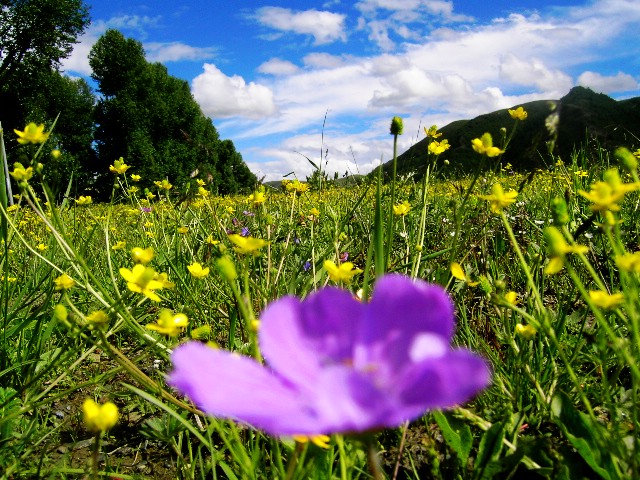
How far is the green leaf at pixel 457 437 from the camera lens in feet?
2.91

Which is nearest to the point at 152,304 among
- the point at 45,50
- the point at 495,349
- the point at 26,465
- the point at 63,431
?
the point at 63,431

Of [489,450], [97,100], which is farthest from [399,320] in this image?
[97,100]

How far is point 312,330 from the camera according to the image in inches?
17.8

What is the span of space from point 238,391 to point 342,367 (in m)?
0.08

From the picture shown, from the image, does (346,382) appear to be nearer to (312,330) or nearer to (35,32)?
(312,330)

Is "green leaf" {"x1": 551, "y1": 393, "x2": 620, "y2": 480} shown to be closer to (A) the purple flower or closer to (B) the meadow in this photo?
(B) the meadow

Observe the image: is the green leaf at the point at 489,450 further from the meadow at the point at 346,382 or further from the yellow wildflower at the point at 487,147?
the yellow wildflower at the point at 487,147

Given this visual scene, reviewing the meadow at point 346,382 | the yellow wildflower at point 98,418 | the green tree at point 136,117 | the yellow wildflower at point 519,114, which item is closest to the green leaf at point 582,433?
the meadow at point 346,382

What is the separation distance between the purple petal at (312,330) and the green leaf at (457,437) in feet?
1.67

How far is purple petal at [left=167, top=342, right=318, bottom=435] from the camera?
0.34 m

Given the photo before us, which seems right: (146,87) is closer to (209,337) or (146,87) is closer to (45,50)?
(45,50)

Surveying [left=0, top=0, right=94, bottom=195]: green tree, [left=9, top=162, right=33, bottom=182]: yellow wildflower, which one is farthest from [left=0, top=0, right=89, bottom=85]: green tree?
[left=9, top=162, right=33, bottom=182]: yellow wildflower

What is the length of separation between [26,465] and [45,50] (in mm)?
24287

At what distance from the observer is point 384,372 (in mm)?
428
